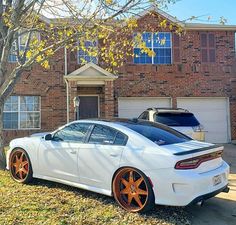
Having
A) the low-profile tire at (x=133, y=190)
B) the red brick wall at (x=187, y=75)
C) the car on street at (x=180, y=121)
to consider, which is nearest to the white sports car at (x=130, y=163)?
the low-profile tire at (x=133, y=190)

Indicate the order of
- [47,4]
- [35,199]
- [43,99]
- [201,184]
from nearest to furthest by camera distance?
1. [201,184]
2. [35,199]
3. [47,4]
4. [43,99]

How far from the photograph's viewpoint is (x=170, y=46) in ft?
55.8

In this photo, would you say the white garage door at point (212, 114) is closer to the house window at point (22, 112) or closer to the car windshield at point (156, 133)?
the house window at point (22, 112)

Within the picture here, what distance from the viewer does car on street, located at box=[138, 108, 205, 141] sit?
977cm

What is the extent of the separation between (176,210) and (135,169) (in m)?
1.08

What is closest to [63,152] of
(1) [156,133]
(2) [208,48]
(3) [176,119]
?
(1) [156,133]

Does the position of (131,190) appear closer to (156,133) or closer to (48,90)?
(156,133)

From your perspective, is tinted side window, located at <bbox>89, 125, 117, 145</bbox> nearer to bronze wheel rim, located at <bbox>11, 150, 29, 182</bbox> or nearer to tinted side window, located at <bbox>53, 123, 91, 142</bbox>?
tinted side window, located at <bbox>53, 123, 91, 142</bbox>

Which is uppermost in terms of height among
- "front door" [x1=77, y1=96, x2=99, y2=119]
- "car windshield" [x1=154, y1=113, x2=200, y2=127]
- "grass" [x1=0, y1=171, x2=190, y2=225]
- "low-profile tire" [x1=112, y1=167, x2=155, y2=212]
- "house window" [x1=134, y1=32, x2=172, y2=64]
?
"house window" [x1=134, y1=32, x2=172, y2=64]

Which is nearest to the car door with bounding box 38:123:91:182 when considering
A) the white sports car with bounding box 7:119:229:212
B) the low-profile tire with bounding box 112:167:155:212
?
the white sports car with bounding box 7:119:229:212

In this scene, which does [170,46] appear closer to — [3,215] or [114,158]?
[114,158]

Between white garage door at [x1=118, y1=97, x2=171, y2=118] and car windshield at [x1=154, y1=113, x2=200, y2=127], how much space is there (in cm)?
645

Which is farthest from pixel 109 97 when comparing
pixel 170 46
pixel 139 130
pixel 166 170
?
pixel 166 170

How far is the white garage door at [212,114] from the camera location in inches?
672
